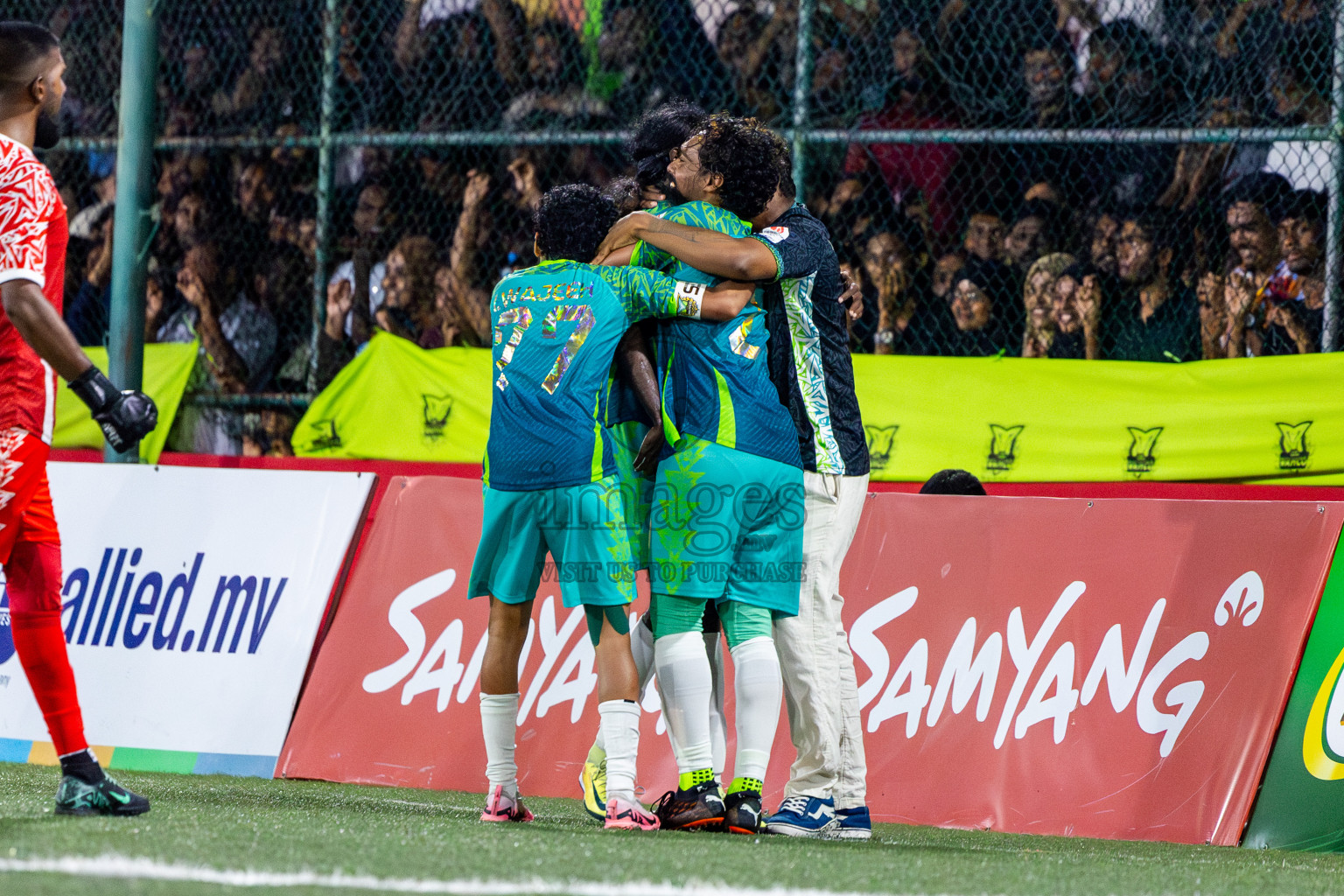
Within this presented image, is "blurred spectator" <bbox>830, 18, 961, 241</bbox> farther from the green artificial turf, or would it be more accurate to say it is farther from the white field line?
the white field line

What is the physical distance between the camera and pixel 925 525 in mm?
5340

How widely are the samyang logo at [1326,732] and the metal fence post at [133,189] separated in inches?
201

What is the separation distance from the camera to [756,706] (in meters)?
4.15

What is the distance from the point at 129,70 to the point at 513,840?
202 inches

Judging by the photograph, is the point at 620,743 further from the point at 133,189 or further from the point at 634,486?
the point at 133,189

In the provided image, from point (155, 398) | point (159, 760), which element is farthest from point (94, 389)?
point (155, 398)

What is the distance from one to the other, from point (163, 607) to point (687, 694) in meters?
2.72

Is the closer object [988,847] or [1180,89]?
[988,847]

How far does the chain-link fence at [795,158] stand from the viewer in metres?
6.82

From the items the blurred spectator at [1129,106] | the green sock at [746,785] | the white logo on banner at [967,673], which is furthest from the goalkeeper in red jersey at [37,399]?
the blurred spectator at [1129,106]

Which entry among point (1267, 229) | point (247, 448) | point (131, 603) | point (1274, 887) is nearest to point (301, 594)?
point (131, 603)

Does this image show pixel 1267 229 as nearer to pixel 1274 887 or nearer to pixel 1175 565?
pixel 1175 565

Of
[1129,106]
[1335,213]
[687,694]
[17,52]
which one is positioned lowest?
[687,694]

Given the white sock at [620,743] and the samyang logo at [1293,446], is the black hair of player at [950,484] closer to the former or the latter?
the samyang logo at [1293,446]
